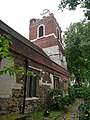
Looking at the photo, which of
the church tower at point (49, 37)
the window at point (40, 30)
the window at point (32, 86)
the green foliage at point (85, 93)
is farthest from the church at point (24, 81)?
the window at point (40, 30)

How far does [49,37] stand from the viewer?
807 inches

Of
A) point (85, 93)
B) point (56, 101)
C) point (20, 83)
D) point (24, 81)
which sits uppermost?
point (24, 81)

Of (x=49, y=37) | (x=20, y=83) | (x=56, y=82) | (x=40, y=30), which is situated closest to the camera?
(x=20, y=83)

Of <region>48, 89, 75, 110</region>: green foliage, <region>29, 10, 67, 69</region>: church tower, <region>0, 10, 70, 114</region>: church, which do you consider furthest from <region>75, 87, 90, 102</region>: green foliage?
<region>29, 10, 67, 69</region>: church tower

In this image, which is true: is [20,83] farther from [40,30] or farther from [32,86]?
[40,30]

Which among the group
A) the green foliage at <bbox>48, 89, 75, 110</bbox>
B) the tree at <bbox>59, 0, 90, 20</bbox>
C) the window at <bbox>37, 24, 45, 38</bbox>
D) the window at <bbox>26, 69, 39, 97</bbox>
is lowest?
the green foliage at <bbox>48, 89, 75, 110</bbox>

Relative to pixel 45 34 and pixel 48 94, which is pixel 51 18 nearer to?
pixel 45 34

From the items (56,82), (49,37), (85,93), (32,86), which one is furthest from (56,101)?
(49,37)

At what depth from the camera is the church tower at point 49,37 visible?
19.4 metres

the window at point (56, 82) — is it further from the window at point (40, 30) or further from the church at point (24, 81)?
the window at point (40, 30)

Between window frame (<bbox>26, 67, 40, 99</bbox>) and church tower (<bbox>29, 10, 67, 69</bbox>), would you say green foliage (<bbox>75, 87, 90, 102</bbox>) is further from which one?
church tower (<bbox>29, 10, 67, 69</bbox>)

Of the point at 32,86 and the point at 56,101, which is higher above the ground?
the point at 32,86

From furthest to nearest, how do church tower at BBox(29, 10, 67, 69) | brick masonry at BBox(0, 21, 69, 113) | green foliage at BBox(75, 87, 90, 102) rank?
1. church tower at BBox(29, 10, 67, 69)
2. green foliage at BBox(75, 87, 90, 102)
3. brick masonry at BBox(0, 21, 69, 113)

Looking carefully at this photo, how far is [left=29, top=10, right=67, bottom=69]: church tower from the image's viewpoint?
19.4 m
